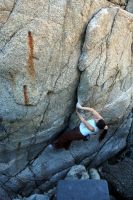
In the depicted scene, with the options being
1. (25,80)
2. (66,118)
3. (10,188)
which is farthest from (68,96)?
(10,188)

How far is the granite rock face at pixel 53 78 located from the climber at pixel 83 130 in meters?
0.22

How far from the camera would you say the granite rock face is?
23.4ft

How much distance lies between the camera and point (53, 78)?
785cm

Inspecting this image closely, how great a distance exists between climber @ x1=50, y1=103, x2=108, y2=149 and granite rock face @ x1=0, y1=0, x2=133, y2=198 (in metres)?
0.22

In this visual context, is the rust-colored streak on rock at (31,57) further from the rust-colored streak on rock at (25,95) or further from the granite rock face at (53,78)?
the rust-colored streak on rock at (25,95)

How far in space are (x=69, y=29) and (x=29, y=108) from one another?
1882 millimetres

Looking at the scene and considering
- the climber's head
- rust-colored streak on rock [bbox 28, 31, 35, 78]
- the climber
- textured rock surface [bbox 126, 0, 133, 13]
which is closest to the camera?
rust-colored streak on rock [bbox 28, 31, 35, 78]

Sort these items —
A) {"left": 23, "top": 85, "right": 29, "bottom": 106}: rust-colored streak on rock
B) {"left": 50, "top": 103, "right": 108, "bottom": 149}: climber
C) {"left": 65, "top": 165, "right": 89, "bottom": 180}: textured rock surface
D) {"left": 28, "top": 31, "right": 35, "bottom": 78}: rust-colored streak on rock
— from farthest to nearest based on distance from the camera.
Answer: {"left": 65, "top": 165, "right": 89, "bottom": 180}: textured rock surface → {"left": 50, "top": 103, "right": 108, "bottom": 149}: climber → {"left": 23, "top": 85, "right": 29, "bottom": 106}: rust-colored streak on rock → {"left": 28, "top": 31, "right": 35, "bottom": 78}: rust-colored streak on rock

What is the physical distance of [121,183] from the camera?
9562mm

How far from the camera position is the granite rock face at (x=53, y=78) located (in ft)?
23.4

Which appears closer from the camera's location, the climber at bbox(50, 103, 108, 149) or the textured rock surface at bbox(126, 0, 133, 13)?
the climber at bbox(50, 103, 108, 149)

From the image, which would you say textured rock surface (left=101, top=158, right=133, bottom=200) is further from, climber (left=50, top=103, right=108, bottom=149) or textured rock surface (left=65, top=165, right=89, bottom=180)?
climber (left=50, top=103, right=108, bottom=149)

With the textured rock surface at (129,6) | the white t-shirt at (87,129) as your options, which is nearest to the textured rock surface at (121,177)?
the white t-shirt at (87,129)

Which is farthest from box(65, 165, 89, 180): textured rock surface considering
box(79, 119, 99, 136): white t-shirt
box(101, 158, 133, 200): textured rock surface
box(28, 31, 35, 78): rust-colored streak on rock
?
box(28, 31, 35, 78): rust-colored streak on rock
